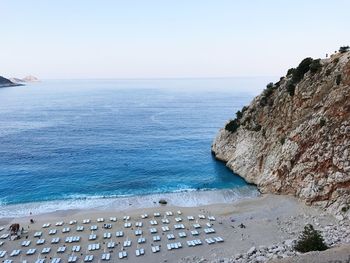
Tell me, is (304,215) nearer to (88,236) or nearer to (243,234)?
(243,234)

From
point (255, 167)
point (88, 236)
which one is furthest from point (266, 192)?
point (88, 236)

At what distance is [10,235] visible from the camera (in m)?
48.2

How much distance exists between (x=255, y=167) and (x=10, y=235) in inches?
1713

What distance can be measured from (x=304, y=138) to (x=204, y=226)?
22.6m

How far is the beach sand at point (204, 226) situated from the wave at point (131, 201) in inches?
83.5

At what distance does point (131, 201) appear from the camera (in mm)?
61125

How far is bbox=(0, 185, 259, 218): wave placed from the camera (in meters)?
58.2

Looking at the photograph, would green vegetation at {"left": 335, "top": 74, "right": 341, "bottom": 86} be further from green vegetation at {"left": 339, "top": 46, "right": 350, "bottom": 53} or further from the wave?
the wave

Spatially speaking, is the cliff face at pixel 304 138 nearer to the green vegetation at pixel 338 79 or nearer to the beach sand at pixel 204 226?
the green vegetation at pixel 338 79

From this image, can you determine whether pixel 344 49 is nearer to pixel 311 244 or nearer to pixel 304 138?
pixel 304 138

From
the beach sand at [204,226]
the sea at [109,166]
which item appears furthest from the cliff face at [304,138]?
the sea at [109,166]

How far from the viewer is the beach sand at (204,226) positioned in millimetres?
43469

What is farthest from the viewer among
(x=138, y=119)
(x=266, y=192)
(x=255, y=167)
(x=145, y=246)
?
(x=138, y=119)

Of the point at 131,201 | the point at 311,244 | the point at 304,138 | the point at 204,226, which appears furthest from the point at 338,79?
the point at 131,201
